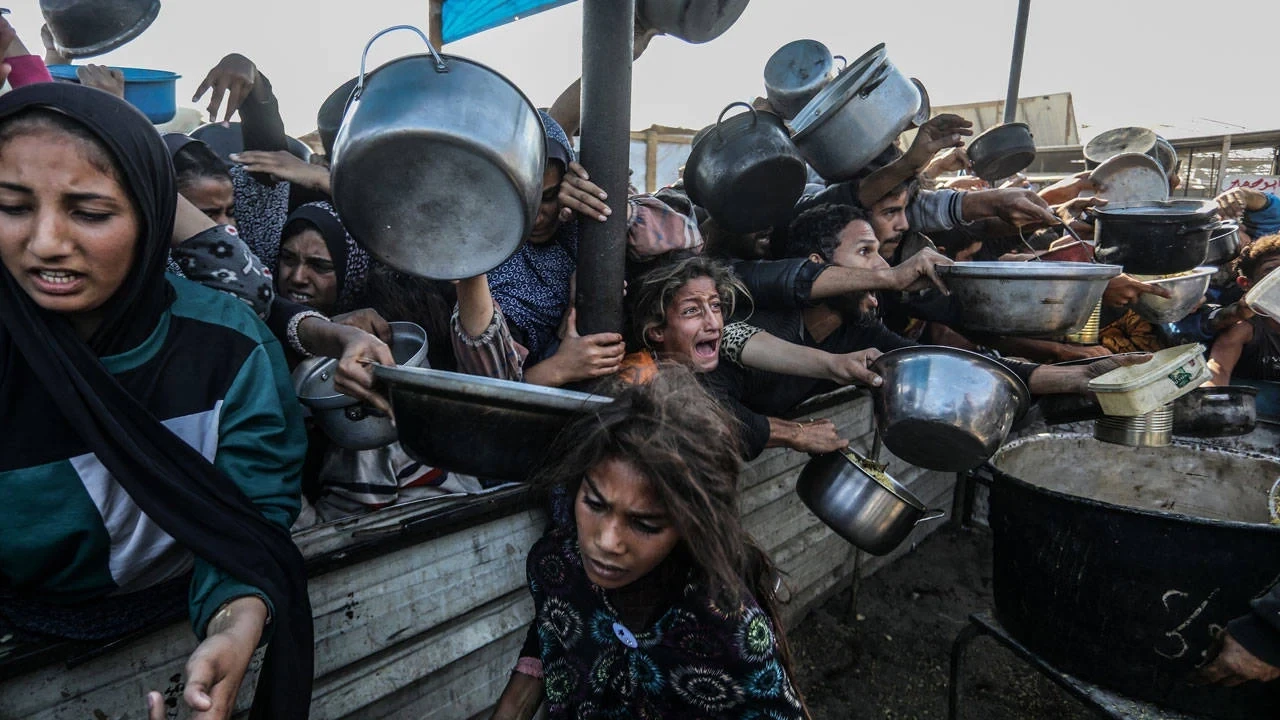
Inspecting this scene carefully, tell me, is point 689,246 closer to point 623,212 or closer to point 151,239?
point 623,212

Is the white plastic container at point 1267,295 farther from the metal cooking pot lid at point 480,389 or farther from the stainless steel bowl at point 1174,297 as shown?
the metal cooking pot lid at point 480,389

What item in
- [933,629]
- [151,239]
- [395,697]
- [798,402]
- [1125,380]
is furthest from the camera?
[933,629]

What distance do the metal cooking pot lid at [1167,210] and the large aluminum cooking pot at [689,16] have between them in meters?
1.95

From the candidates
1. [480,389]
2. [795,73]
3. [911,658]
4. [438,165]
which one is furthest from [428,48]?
[795,73]

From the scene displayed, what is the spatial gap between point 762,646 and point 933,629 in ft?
9.71

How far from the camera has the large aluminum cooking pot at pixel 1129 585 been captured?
2215 mm

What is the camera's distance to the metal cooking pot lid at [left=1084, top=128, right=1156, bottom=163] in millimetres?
5262

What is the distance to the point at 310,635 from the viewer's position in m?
1.44

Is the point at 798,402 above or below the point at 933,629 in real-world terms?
above

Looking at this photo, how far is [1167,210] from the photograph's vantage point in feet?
10.4

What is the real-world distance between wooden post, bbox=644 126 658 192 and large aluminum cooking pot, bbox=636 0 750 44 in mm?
8510

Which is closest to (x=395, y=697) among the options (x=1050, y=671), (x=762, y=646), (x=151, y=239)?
(x=762, y=646)

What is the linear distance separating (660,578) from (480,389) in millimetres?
660

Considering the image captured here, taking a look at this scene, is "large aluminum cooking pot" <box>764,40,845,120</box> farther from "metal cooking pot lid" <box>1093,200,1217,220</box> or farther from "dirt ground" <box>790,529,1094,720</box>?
"dirt ground" <box>790,529,1094,720</box>
